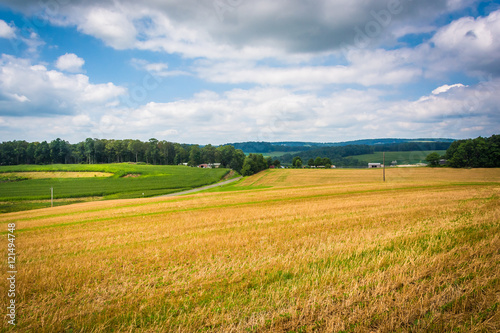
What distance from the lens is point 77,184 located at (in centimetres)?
7444

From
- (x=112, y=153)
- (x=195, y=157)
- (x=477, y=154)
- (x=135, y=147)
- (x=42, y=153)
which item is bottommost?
(x=477, y=154)

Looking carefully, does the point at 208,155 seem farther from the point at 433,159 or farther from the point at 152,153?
the point at 433,159

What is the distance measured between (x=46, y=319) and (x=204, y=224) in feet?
30.3

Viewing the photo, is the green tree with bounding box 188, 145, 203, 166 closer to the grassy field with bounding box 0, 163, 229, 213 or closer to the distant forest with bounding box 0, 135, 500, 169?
the distant forest with bounding box 0, 135, 500, 169

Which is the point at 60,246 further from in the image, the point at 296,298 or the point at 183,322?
the point at 296,298

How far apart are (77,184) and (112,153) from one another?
248ft

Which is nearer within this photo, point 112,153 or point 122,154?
point 112,153

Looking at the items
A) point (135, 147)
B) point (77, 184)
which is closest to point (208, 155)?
point (135, 147)

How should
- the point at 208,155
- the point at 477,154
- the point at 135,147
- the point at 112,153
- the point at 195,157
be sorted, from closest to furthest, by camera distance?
1. the point at 477,154
2. the point at 112,153
3. the point at 135,147
4. the point at 195,157
5. the point at 208,155

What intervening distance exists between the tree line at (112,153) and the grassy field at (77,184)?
62.9ft

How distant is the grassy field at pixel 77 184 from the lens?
174 feet

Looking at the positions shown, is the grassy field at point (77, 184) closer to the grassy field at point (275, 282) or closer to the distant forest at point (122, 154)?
the distant forest at point (122, 154)

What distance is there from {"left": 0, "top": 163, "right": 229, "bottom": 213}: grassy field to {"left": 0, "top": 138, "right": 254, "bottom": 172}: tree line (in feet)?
→ 62.9

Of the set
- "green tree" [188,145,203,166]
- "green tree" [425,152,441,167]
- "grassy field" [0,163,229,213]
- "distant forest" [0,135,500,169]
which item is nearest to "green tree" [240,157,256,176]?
"distant forest" [0,135,500,169]
